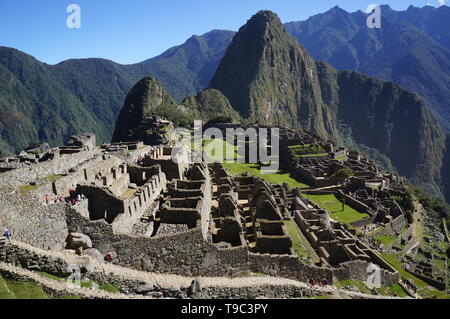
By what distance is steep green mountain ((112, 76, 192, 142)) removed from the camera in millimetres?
129625

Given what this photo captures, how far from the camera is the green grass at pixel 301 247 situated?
78.5ft

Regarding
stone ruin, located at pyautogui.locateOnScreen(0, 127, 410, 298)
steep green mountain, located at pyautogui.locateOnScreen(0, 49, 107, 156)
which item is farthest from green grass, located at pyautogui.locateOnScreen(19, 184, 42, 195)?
steep green mountain, located at pyautogui.locateOnScreen(0, 49, 107, 156)

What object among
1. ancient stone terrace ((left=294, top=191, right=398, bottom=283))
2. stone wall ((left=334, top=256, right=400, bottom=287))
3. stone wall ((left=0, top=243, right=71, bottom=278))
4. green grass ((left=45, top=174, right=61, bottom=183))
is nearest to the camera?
stone wall ((left=0, top=243, right=71, bottom=278))

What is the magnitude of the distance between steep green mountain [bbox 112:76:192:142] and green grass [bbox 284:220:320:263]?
94.4m

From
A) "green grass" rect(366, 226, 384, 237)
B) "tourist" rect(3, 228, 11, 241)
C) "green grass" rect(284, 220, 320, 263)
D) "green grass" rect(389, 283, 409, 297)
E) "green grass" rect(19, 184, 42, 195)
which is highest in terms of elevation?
"green grass" rect(19, 184, 42, 195)

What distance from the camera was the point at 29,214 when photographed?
1542 centimetres

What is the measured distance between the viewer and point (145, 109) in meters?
142

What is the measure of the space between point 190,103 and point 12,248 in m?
167

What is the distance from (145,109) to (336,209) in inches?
4189

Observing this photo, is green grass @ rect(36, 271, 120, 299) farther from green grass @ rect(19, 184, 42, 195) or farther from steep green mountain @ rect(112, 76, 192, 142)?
steep green mountain @ rect(112, 76, 192, 142)

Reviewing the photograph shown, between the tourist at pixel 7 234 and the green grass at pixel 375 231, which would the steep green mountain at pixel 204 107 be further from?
the tourist at pixel 7 234

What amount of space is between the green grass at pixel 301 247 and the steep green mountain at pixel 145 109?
94402 millimetres

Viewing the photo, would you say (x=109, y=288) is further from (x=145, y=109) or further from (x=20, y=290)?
(x=145, y=109)
